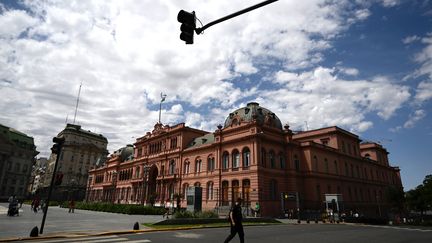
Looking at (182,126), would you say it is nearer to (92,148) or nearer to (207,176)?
(207,176)

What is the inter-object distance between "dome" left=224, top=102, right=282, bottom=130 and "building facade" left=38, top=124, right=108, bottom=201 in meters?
66.1

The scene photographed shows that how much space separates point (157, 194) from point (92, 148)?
64.1 metres

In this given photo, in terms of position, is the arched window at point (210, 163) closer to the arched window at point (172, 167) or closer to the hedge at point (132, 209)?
the hedge at point (132, 209)

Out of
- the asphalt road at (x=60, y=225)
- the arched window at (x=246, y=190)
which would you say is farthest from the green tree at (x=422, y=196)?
the asphalt road at (x=60, y=225)

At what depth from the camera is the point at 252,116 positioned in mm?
41219

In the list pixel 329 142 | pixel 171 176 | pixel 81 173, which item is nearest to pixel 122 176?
pixel 171 176

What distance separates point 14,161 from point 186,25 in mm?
105877

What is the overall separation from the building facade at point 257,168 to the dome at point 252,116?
16 cm

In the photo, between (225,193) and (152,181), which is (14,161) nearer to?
(152,181)

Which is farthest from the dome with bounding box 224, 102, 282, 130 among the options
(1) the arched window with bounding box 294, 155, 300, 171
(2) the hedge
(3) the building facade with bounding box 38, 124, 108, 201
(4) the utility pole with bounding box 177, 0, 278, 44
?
(3) the building facade with bounding box 38, 124, 108, 201

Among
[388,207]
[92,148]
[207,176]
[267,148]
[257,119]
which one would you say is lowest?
[388,207]

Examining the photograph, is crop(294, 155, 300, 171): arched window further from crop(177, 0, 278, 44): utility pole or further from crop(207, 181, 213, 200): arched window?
crop(177, 0, 278, 44): utility pole

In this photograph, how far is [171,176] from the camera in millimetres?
51094

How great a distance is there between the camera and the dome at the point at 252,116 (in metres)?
42.7
